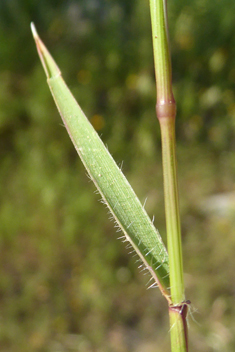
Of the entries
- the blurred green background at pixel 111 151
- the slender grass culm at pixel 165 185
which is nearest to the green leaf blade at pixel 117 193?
the slender grass culm at pixel 165 185

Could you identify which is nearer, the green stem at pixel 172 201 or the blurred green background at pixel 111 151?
the green stem at pixel 172 201

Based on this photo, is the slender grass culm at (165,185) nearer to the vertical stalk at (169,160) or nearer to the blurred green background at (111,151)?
the vertical stalk at (169,160)

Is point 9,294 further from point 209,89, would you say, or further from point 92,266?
point 209,89

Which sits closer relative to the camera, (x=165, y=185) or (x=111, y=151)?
A: (x=165, y=185)

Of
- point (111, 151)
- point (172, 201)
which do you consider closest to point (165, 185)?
point (172, 201)

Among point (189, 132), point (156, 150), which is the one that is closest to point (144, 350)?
point (156, 150)

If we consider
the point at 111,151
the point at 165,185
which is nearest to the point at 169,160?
the point at 165,185

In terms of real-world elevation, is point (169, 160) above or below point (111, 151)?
below

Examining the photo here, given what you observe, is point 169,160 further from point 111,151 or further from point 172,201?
point 111,151
